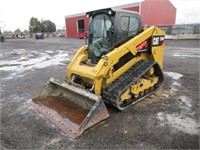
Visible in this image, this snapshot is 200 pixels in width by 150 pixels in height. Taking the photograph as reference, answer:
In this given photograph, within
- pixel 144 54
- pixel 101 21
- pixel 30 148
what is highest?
pixel 101 21

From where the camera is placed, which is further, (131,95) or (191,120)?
(131,95)

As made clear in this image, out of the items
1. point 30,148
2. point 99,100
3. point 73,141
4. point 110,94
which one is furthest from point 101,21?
point 30,148

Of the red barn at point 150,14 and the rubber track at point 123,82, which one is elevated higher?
the red barn at point 150,14

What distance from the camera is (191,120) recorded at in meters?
3.83

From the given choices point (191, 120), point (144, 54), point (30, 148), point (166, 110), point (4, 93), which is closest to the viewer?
point (30, 148)

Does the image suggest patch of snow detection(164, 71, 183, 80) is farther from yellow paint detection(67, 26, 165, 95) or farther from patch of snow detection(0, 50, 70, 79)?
patch of snow detection(0, 50, 70, 79)

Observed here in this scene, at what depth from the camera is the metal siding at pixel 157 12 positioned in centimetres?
2680

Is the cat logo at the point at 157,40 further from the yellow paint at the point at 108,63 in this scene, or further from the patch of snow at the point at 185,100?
the patch of snow at the point at 185,100

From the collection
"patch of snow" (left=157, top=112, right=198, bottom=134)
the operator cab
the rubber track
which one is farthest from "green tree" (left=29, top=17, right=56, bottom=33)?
"patch of snow" (left=157, top=112, right=198, bottom=134)

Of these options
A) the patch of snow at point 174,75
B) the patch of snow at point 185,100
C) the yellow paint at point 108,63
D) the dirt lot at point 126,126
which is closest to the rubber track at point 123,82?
the yellow paint at point 108,63

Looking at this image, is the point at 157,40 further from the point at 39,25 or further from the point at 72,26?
the point at 39,25

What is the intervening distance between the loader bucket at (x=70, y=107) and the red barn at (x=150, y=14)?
24.1 meters

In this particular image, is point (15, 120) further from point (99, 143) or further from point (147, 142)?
point (147, 142)

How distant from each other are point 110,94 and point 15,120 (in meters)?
2.08
